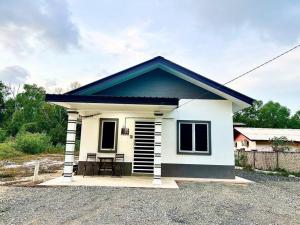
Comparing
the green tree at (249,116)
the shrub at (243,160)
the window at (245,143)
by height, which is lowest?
the shrub at (243,160)

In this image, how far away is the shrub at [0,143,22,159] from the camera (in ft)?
54.8

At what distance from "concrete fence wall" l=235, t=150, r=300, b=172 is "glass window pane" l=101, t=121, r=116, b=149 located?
9.78 m

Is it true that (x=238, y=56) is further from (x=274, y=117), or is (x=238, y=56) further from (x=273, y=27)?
(x=274, y=117)

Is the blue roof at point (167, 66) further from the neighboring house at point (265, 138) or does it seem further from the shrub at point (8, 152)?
the neighboring house at point (265, 138)

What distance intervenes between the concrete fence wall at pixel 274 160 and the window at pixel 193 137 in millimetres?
7046

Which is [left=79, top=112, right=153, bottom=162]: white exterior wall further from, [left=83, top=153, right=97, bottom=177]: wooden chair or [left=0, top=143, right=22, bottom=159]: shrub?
[left=0, top=143, right=22, bottom=159]: shrub

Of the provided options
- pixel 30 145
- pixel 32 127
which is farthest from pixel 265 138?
pixel 32 127

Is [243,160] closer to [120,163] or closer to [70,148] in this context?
[120,163]

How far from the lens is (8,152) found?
1742 centimetres

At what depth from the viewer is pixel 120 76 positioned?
9.28 meters

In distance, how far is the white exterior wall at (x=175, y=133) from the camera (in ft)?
29.8

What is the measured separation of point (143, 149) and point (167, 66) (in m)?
3.41

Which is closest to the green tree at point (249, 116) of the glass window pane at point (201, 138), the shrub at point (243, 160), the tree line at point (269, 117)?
the tree line at point (269, 117)

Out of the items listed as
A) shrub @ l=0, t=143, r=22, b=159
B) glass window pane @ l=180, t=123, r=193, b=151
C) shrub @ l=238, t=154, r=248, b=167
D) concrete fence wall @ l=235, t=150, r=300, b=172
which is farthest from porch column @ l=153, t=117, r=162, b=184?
shrub @ l=0, t=143, r=22, b=159
